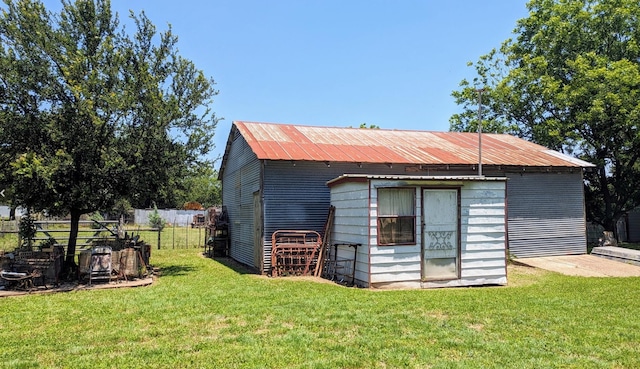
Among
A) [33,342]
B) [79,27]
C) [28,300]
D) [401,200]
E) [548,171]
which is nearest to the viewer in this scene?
[33,342]

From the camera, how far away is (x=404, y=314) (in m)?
7.22

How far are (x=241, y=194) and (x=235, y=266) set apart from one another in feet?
8.63

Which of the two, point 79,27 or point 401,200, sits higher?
point 79,27

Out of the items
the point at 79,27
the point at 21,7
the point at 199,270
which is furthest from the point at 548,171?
the point at 21,7

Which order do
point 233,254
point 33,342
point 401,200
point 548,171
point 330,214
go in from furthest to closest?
1. point 233,254
2. point 548,171
3. point 330,214
4. point 401,200
5. point 33,342

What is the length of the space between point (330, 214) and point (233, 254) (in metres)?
6.11

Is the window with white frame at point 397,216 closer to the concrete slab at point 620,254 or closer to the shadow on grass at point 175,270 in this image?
the shadow on grass at point 175,270

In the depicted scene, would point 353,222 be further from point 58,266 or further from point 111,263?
point 58,266

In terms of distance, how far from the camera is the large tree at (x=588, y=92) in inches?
792

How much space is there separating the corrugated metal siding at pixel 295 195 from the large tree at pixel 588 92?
11.8m

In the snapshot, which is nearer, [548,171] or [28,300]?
[28,300]

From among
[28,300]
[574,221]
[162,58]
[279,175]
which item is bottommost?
[28,300]

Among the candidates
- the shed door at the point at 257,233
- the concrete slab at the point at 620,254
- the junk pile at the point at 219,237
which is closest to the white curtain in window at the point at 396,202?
the shed door at the point at 257,233

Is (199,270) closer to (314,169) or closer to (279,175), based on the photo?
(279,175)
